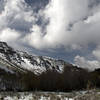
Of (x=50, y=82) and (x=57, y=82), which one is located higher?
(x=50, y=82)

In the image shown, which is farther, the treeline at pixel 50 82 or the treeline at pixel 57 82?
the treeline at pixel 57 82

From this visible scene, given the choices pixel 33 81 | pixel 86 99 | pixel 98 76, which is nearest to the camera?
pixel 86 99

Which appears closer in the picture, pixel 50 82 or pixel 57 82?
pixel 57 82

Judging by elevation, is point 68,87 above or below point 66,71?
below

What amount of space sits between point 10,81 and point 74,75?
1816 inches

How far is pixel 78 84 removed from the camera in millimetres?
114688

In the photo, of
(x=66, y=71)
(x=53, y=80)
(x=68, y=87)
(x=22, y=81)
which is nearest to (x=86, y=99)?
(x=68, y=87)

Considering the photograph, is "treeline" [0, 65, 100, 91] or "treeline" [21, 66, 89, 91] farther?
"treeline" [21, 66, 89, 91]

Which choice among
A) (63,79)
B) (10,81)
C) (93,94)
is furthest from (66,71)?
(93,94)

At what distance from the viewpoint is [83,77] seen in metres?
123

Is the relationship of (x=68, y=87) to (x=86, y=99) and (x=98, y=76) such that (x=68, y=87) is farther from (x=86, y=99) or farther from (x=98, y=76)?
(x=86, y=99)

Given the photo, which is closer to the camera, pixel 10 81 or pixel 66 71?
pixel 10 81

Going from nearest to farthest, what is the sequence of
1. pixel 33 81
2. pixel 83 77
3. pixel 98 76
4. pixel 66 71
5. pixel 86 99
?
pixel 86 99
pixel 98 76
pixel 33 81
pixel 83 77
pixel 66 71

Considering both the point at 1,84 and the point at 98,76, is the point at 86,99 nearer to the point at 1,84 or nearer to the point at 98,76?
the point at 98,76
